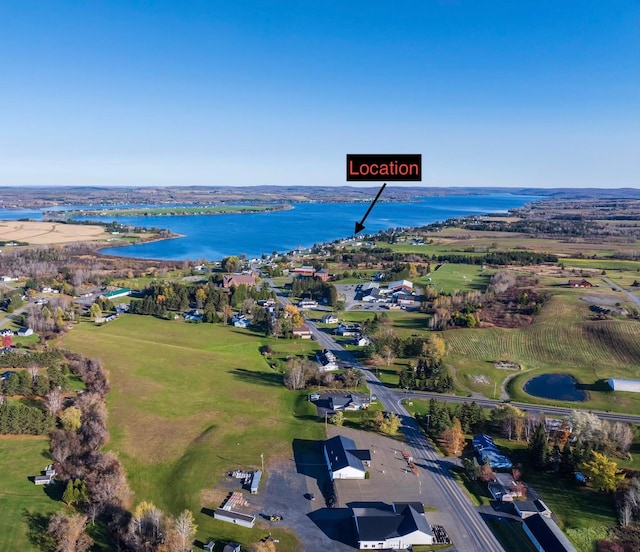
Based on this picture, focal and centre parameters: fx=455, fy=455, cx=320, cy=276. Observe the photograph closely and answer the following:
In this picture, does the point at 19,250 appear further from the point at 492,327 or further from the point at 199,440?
the point at 492,327

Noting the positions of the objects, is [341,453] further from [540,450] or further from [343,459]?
[540,450]

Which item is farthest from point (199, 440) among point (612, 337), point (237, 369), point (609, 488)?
point (612, 337)

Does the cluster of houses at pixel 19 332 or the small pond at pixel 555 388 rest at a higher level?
the cluster of houses at pixel 19 332

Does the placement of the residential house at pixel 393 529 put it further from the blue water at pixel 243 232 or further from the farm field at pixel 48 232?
the farm field at pixel 48 232

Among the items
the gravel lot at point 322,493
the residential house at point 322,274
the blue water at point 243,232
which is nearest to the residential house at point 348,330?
the gravel lot at point 322,493

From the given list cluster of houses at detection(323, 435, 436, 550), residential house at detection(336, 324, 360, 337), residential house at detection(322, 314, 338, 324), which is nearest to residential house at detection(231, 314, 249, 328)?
residential house at detection(322, 314, 338, 324)

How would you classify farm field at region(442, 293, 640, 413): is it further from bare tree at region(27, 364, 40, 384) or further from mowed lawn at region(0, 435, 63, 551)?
bare tree at region(27, 364, 40, 384)
